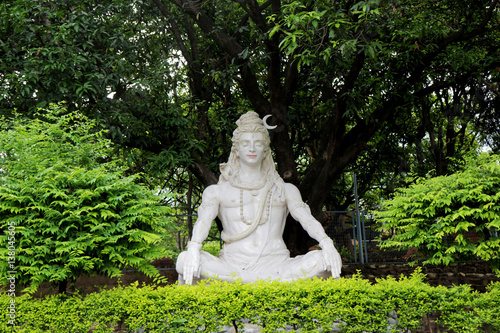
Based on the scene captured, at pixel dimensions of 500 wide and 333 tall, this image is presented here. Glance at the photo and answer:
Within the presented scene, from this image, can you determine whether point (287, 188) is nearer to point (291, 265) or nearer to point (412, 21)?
point (291, 265)

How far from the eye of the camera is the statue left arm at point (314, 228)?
554 centimetres

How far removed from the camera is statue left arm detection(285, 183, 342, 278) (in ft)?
18.2

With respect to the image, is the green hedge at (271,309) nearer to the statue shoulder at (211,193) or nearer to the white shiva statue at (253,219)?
the white shiva statue at (253,219)

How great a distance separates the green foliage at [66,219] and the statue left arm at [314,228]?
6.40 feet

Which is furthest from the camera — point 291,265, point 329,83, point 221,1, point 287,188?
point 221,1

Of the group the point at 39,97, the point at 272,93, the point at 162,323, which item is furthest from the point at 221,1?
the point at 162,323

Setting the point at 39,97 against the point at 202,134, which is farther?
the point at 202,134

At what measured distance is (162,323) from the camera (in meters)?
4.31

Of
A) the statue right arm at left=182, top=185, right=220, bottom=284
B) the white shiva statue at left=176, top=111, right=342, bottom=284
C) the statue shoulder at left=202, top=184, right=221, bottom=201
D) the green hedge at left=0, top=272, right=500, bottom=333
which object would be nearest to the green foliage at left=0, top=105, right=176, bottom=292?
the green hedge at left=0, top=272, right=500, bottom=333

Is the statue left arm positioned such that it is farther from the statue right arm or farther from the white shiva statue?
the statue right arm

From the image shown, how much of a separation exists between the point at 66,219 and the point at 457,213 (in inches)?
162

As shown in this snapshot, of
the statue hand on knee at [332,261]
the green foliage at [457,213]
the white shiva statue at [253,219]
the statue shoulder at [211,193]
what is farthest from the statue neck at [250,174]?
the green foliage at [457,213]

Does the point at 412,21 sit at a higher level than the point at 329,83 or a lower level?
higher

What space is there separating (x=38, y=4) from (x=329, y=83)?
4.77 metres
